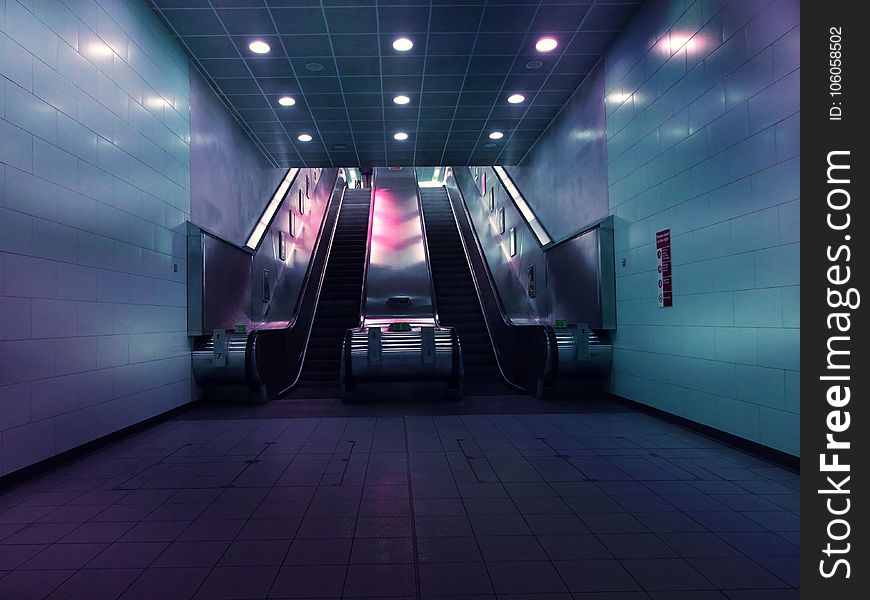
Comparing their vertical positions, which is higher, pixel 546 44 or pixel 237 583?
pixel 546 44

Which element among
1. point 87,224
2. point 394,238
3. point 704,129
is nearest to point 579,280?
point 704,129

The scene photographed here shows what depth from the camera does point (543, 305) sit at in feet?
32.8

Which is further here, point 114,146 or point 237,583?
point 114,146

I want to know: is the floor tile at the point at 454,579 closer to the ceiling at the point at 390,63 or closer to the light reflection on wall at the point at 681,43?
the light reflection on wall at the point at 681,43

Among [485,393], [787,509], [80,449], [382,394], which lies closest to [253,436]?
A: [80,449]

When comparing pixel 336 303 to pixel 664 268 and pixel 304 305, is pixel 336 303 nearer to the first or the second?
pixel 304 305

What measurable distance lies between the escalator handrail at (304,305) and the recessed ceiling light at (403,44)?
4.13 m

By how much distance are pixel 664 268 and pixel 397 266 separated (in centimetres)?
659

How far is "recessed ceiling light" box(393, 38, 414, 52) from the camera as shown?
667 centimetres

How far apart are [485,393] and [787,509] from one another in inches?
193

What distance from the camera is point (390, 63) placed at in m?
7.24

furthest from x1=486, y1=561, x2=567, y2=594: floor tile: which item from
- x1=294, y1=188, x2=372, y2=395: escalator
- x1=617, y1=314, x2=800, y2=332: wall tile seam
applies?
x1=294, y1=188, x2=372, y2=395: escalator

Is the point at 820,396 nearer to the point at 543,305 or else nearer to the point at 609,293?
the point at 609,293

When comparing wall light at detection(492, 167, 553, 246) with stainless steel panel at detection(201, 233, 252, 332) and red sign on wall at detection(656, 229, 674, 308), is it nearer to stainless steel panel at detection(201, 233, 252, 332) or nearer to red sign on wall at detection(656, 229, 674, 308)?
red sign on wall at detection(656, 229, 674, 308)
